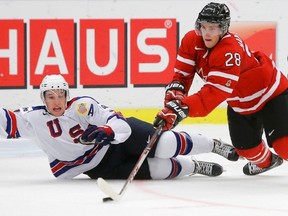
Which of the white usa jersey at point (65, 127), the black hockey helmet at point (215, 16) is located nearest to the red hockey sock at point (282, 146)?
the black hockey helmet at point (215, 16)

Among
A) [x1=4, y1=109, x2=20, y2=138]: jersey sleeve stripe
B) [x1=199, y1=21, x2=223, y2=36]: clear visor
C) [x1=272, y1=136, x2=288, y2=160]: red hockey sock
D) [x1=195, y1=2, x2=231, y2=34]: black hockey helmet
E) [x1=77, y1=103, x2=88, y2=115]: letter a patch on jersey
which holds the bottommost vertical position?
[x1=272, y1=136, x2=288, y2=160]: red hockey sock

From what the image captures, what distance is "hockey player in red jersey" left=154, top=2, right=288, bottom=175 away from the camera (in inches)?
130

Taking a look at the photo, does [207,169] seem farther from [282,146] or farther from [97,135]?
[97,135]

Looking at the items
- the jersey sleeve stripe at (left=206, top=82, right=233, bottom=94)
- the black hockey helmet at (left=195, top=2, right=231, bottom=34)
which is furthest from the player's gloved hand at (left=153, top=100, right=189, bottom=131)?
the black hockey helmet at (left=195, top=2, right=231, bottom=34)

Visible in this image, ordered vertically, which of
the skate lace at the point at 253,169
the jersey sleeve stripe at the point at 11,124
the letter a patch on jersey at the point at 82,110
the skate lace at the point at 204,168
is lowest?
the skate lace at the point at 253,169

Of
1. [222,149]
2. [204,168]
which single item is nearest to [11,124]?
[204,168]

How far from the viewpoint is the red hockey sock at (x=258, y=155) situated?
378 centimetres

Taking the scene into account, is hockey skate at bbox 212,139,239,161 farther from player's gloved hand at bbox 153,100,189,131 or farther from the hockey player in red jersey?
player's gloved hand at bbox 153,100,189,131

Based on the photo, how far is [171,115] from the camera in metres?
3.24

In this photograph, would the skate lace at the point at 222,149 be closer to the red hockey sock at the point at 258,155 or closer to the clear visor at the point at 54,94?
the red hockey sock at the point at 258,155

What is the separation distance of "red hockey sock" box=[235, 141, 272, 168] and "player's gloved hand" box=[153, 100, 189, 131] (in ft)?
2.12

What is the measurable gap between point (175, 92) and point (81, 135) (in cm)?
48

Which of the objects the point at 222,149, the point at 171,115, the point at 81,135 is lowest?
the point at 222,149

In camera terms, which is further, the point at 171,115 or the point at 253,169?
the point at 253,169
